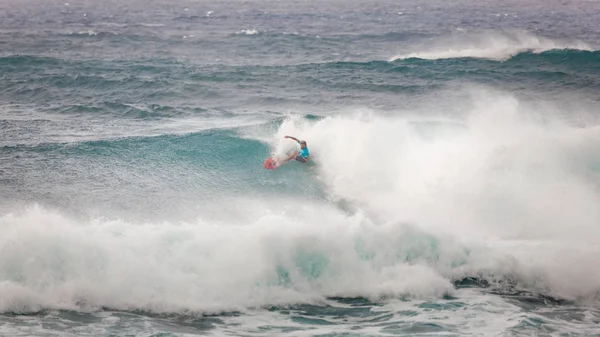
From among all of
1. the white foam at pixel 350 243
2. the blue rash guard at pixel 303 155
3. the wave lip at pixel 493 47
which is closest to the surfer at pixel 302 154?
the blue rash guard at pixel 303 155

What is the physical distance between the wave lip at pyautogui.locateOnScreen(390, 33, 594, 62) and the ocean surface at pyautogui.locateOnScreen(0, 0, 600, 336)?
11.8 feet

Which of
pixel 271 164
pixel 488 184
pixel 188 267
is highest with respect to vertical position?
pixel 271 164

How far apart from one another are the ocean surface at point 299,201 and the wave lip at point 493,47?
11.8 feet

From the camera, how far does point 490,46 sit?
36875 mm

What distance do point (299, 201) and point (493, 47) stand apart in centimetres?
2662

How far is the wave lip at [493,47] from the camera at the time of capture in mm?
33531

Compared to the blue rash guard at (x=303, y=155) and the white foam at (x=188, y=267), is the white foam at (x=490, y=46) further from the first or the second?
the white foam at (x=188, y=267)

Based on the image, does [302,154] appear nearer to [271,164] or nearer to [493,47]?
[271,164]

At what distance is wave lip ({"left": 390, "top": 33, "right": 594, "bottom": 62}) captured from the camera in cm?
3353

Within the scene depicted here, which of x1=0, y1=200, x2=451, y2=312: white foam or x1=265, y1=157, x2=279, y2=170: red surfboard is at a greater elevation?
x1=265, y1=157, x2=279, y2=170: red surfboard

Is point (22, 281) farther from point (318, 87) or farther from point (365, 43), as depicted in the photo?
point (365, 43)

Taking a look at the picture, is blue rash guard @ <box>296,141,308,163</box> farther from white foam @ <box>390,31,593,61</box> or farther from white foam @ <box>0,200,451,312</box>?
white foam @ <box>390,31,593,61</box>

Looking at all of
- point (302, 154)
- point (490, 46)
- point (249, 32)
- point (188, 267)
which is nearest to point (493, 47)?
point (490, 46)

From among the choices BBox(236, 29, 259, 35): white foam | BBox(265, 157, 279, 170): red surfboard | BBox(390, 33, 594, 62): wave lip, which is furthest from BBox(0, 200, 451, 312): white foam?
BBox(236, 29, 259, 35): white foam
